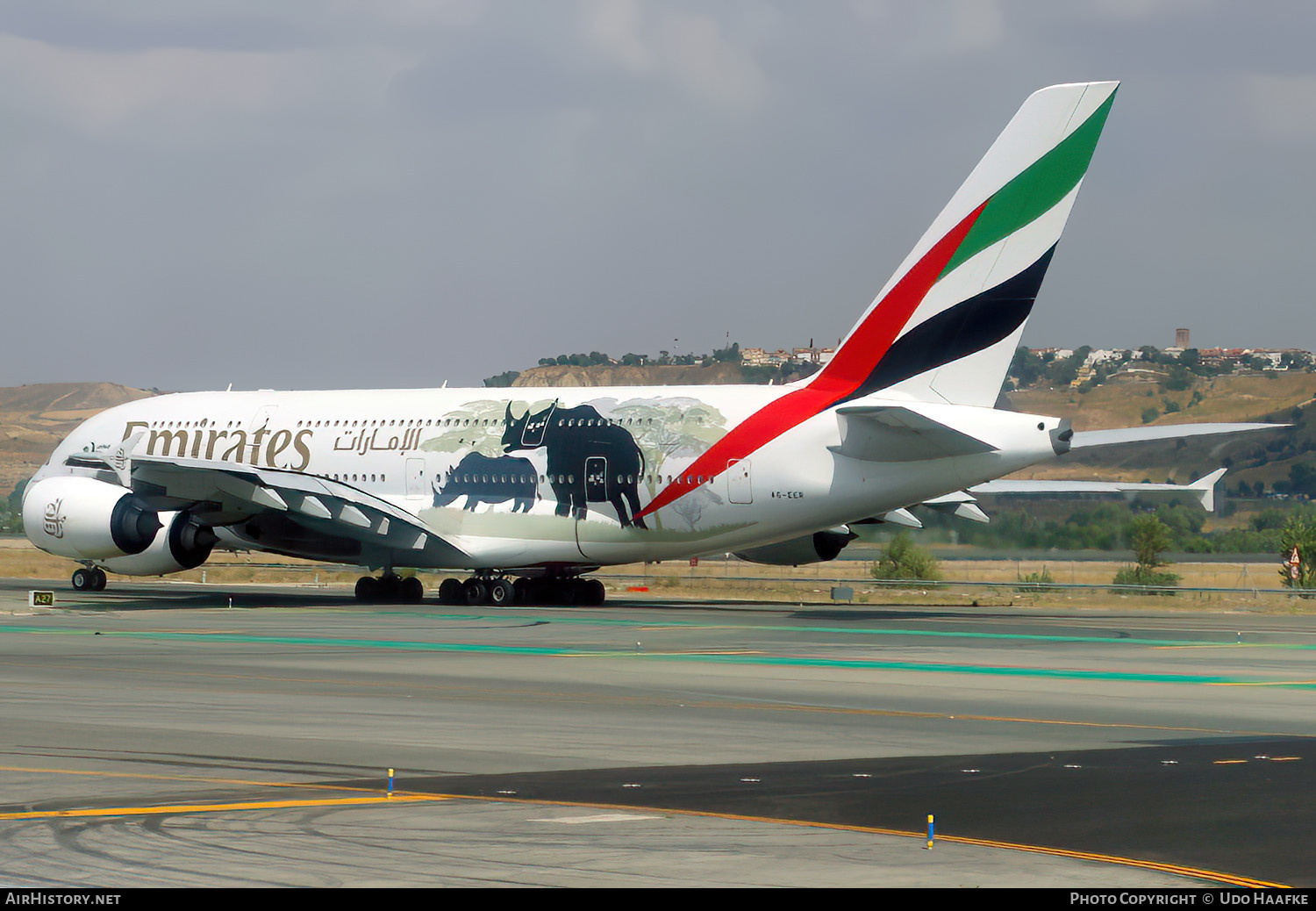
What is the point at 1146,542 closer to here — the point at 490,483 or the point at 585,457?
the point at 585,457

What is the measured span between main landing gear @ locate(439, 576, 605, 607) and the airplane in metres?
0.06

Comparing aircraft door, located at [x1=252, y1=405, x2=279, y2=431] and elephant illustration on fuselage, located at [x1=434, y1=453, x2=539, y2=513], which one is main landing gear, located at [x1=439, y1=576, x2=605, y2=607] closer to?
elephant illustration on fuselage, located at [x1=434, y1=453, x2=539, y2=513]

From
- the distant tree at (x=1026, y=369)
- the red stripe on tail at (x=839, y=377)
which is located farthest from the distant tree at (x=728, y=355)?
the red stripe on tail at (x=839, y=377)

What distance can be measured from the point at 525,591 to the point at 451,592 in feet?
5.93

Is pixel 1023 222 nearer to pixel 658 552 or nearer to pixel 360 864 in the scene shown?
pixel 658 552

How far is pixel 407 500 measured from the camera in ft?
126

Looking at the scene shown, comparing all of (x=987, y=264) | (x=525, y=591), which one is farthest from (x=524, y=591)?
(x=987, y=264)

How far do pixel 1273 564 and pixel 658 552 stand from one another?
156 feet

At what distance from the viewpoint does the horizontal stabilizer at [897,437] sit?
31156 mm

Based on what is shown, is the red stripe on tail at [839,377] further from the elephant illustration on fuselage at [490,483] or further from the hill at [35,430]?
the hill at [35,430]

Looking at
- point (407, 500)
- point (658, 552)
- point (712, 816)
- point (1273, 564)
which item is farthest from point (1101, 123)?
point (1273, 564)

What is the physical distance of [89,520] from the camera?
37.8 m

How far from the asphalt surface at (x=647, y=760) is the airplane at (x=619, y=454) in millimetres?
7208

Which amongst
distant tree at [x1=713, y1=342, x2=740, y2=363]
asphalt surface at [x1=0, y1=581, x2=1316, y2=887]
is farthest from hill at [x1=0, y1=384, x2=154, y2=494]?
asphalt surface at [x1=0, y1=581, x2=1316, y2=887]
